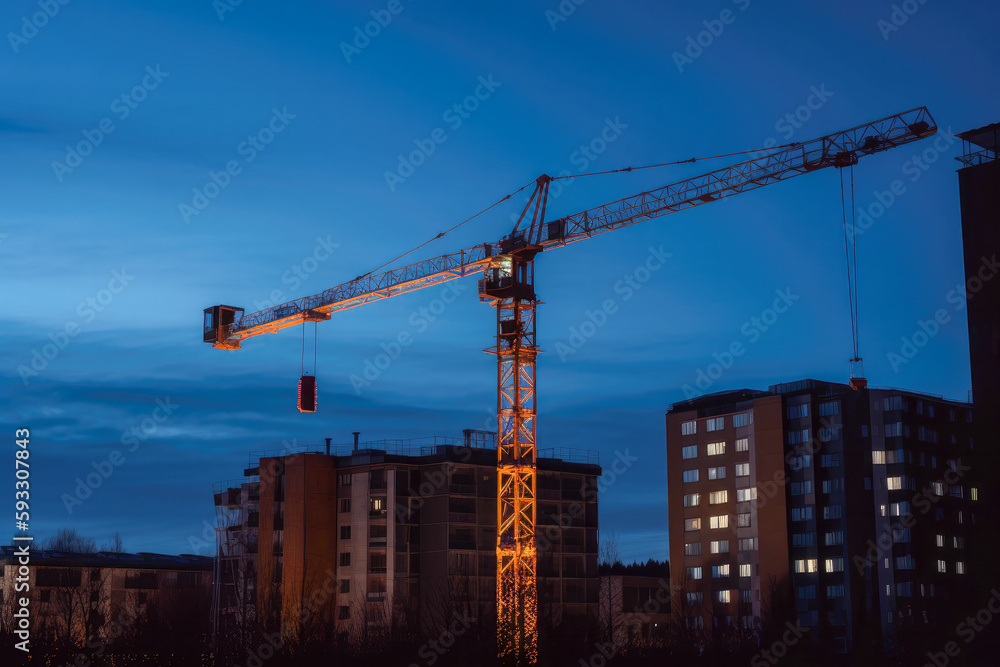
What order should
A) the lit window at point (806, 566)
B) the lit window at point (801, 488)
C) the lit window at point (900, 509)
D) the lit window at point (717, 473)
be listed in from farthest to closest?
the lit window at point (717, 473)
the lit window at point (801, 488)
the lit window at point (806, 566)
the lit window at point (900, 509)

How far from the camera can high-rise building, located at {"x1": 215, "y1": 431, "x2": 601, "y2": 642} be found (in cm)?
9194

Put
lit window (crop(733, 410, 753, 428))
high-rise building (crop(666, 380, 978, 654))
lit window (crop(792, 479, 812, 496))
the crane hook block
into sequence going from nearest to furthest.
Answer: the crane hook block → high-rise building (crop(666, 380, 978, 654)) → lit window (crop(792, 479, 812, 496)) → lit window (crop(733, 410, 753, 428))

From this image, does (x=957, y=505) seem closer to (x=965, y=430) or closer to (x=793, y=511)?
(x=965, y=430)

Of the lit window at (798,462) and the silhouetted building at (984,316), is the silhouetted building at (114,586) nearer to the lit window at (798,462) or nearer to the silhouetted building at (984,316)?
the silhouetted building at (984,316)

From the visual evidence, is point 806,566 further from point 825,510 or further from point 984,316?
point 984,316

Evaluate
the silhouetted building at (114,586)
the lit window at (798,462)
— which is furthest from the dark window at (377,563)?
the lit window at (798,462)

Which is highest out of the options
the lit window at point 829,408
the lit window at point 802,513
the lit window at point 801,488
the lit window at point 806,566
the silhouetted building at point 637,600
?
the lit window at point 829,408

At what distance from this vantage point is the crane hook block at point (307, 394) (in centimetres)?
7606

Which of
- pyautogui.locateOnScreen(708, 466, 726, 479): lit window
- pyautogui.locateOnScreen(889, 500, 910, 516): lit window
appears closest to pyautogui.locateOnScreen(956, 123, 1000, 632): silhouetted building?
pyautogui.locateOnScreen(889, 500, 910, 516): lit window

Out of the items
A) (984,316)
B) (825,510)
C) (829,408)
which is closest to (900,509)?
(825,510)

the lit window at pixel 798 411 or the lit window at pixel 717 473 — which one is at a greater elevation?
the lit window at pixel 798 411

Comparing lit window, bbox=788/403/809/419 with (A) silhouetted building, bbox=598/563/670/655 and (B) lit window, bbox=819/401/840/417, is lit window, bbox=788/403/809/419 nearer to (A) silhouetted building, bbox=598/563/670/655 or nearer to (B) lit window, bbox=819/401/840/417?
(B) lit window, bbox=819/401/840/417

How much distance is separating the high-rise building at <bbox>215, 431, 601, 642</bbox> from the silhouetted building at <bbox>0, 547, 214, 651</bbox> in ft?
26.0

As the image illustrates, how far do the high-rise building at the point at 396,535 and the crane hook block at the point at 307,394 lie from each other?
19.6 m
